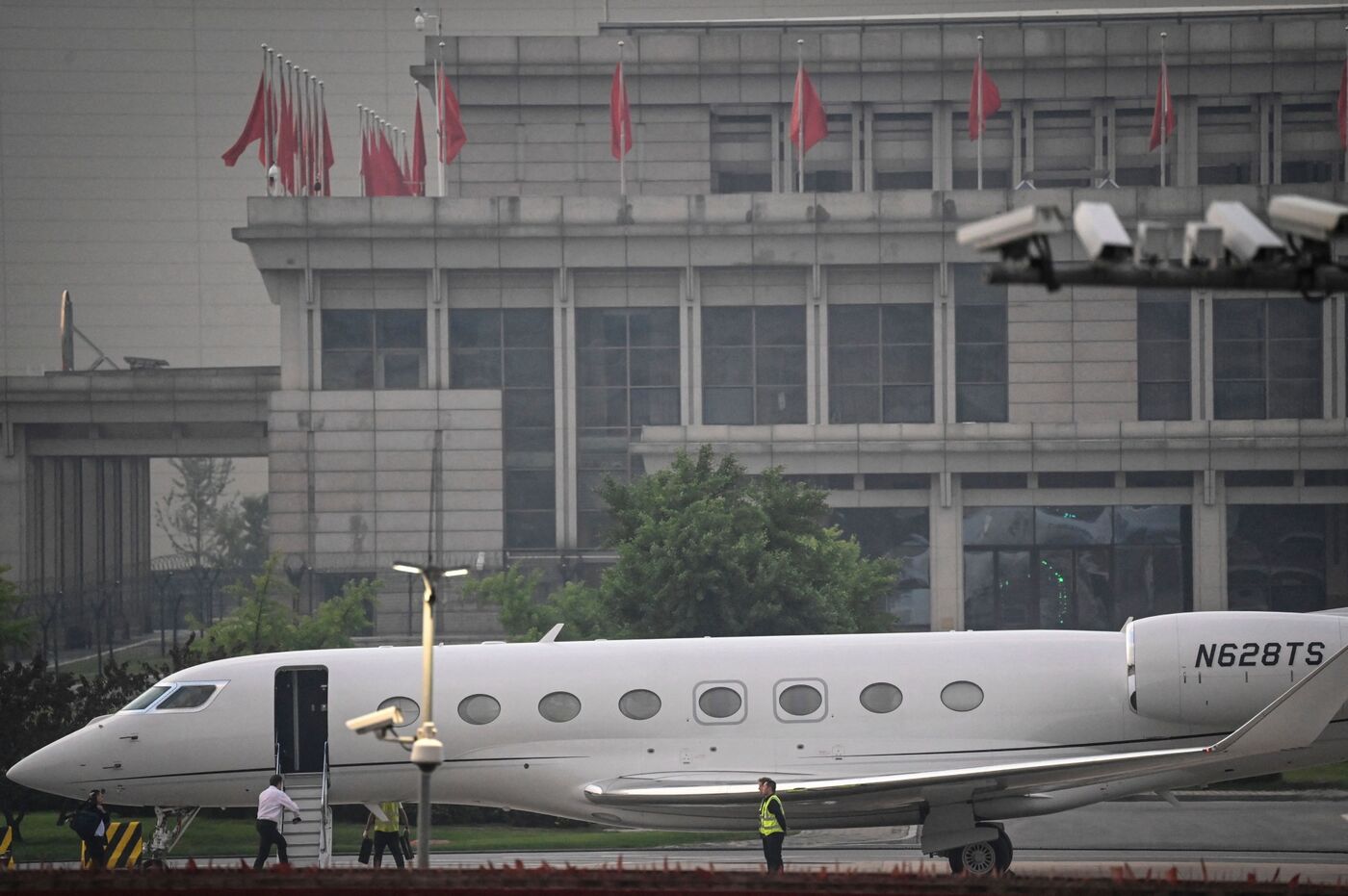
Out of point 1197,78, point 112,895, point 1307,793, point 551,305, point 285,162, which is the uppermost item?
point 1197,78

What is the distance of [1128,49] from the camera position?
8344cm

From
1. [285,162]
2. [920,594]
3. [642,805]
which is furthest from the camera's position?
[920,594]

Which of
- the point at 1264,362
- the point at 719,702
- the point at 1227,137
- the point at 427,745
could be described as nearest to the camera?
the point at 427,745

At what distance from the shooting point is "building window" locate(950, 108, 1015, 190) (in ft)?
288

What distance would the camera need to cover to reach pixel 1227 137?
8625 centimetres

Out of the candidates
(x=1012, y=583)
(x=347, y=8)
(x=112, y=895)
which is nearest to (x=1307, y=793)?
(x=112, y=895)

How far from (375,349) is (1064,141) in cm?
3870

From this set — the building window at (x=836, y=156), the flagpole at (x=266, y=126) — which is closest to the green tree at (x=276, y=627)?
the flagpole at (x=266, y=126)

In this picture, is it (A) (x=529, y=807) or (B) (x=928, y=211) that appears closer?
(A) (x=529, y=807)

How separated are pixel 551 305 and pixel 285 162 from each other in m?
13.6

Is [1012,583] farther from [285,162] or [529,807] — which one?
[529,807]

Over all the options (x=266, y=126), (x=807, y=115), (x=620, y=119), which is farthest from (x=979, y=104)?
(x=266, y=126)

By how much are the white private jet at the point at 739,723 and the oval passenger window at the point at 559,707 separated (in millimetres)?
35

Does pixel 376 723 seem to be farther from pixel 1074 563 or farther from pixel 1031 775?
pixel 1074 563
